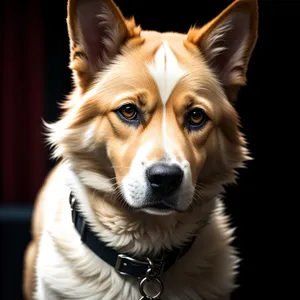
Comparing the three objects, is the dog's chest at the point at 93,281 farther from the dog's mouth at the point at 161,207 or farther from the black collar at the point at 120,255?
the dog's mouth at the point at 161,207

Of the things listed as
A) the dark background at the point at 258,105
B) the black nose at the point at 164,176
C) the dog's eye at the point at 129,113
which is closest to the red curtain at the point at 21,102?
the dark background at the point at 258,105

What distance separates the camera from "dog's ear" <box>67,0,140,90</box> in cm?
113

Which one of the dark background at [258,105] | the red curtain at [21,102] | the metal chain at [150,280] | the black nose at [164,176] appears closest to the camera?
the black nose at [164,176]

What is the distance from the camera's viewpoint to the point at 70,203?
1.31 meters

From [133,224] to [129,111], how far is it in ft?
0.77

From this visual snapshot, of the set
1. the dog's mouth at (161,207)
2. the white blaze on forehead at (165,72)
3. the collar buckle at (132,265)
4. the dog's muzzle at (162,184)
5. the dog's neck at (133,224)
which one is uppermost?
the white blaze on forehead at (165,72)

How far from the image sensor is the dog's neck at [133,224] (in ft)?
4.11

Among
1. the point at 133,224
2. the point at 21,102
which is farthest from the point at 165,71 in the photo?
the point at 21,102

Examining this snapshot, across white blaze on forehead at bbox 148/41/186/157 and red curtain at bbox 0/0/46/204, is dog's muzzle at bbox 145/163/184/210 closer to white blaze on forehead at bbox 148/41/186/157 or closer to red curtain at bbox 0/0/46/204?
white blaze on forehead at bbox 148/41/186/157

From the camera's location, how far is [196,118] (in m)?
1.18

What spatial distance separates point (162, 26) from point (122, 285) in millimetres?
572

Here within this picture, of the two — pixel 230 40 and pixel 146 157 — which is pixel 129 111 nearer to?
pixel 146 157

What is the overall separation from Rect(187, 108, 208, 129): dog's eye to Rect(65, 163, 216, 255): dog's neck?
18cm

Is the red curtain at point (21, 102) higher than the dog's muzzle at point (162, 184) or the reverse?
the reverse
